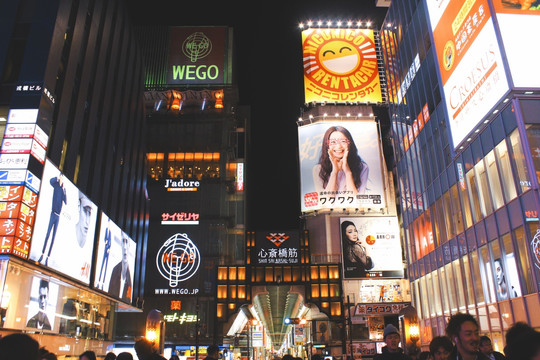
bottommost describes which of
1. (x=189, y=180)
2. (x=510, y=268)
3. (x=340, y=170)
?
(x=510, y=268)

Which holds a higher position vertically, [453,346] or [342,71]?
[342,71]

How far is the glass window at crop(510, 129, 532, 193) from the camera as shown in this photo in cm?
1753

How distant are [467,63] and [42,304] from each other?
869 inches

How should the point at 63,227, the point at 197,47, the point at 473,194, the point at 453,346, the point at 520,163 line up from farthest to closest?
the point at 197,47, the point at 473,194, the point at 63,227, the point at 520,163, the point at 453,346

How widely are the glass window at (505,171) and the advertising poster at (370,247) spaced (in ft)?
93.9

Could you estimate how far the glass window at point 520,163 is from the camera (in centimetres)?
1753

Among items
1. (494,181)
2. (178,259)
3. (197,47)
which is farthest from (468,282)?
(197,47)

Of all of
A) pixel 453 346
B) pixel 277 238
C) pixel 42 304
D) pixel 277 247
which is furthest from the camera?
pixel 277 238

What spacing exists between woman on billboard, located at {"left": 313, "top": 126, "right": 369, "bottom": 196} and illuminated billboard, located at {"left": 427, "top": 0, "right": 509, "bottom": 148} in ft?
88.2

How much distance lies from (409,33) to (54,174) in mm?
26305

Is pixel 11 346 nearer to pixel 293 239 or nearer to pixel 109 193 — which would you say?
Result: pixel 109 193

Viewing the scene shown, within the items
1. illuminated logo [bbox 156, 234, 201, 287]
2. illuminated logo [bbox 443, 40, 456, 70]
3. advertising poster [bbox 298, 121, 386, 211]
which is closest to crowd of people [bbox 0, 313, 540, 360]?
illuminated logo [bbox 443, 40, 456, 70]

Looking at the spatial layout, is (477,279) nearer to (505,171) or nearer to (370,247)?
(505,171)

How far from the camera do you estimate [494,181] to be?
2031cm
